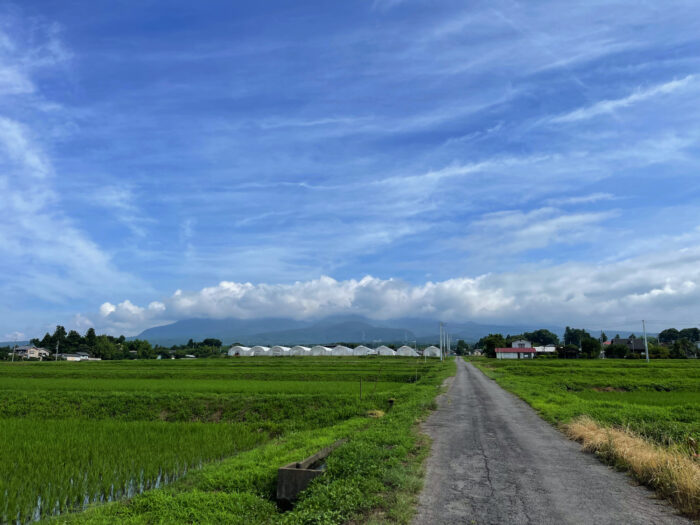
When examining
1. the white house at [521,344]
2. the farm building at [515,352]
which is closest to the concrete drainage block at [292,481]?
the farm building at [515,352]

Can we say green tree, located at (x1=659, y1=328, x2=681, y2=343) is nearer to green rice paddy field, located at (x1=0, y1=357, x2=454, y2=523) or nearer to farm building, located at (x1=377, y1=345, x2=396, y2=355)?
farm building, located at (x1=377, y1=345, x2=396, y2=355)

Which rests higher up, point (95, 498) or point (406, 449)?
point (406, 449)

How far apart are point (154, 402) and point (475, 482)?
A: 2005 cm

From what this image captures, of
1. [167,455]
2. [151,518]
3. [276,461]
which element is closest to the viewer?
[151,518]

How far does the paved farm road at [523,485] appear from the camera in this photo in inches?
263

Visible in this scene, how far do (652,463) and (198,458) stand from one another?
450 inches

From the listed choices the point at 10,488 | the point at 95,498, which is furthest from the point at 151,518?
the point at 10,488

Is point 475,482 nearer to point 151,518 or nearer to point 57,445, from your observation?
point 151,518

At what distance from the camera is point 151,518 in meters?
7.48

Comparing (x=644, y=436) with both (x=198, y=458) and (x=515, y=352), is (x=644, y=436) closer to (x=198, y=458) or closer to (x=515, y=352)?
(x=198, y=458)

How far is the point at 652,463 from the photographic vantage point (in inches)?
334

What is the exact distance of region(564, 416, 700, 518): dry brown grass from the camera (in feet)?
23.2

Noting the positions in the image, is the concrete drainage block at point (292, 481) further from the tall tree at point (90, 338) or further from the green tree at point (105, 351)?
the tall tree at point (90, 338)

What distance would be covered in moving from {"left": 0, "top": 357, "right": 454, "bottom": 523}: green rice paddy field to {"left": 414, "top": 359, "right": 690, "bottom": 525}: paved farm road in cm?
68
